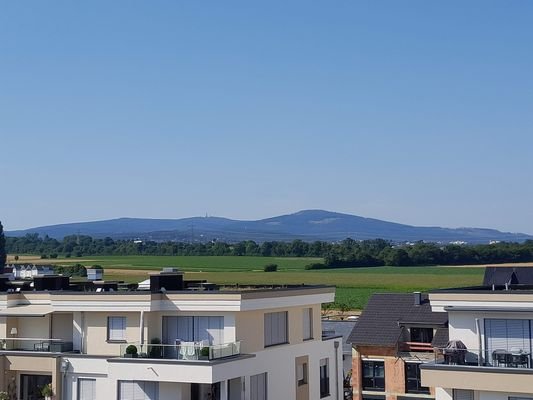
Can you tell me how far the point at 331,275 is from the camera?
420 ft

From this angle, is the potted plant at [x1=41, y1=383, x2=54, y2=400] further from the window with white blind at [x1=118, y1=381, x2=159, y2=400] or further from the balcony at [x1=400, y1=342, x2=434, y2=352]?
the balcony at [x1=400, y1=342, x2=434, y2=352]

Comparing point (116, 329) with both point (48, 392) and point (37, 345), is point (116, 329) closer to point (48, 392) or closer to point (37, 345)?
point (48, 392)

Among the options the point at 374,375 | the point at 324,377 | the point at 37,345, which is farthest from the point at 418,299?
the point at 37,345

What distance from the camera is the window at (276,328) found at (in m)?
33.6

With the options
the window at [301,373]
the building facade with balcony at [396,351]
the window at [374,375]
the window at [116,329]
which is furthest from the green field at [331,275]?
the window at [116,329]

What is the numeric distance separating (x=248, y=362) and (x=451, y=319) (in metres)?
8.11

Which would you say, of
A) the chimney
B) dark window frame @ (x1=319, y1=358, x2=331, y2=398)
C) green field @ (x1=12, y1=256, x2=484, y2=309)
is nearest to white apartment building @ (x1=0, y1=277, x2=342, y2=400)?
dark window frame @ (x1=319, y1=358, x2=331, y2=398)

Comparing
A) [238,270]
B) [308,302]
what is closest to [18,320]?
[308,302]

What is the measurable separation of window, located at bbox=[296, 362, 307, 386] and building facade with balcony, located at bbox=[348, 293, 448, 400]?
8039 mm

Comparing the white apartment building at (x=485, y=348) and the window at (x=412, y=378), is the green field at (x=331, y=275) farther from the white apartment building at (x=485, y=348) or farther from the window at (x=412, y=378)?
the white apartment building at (x=485, y=348)

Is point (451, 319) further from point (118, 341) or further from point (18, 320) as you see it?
point (18, 320)

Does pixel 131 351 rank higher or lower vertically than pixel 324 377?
higher

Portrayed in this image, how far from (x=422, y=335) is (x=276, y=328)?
478 inches

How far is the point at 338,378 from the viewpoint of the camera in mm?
39406
